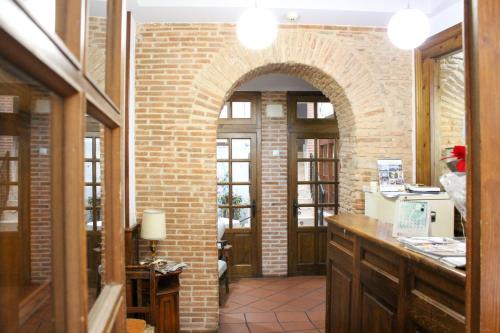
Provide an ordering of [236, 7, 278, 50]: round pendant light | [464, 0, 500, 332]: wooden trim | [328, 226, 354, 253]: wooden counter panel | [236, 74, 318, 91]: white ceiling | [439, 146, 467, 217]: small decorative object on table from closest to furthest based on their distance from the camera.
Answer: [464, 0, 500, 332]: wooden trim
[439, 146, 467, 217]: small decorative object on table
[328, 226, 354, 253]: wooden counter panel
[236, 7, 278, 50]: round pendant light
[236, 74, 318, 91]: white ceiling

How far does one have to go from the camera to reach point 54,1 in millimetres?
565

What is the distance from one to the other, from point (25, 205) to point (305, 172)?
19.1 ft

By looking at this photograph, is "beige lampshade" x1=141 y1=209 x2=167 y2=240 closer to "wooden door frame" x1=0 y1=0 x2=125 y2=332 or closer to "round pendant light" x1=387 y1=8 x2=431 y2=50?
"round pendant light" x1=387 y1=8 x2=431 y2=50

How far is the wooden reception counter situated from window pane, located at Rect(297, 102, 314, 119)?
326 centimetres

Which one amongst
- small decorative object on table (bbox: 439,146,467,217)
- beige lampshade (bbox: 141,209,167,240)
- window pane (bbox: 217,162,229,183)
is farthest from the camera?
window pane (bbox: 217,162,229,183)

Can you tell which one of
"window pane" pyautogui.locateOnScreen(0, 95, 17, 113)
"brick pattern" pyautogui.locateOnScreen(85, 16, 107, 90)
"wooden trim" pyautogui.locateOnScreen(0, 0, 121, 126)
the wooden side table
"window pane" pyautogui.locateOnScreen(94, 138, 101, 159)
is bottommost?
the wooden side table

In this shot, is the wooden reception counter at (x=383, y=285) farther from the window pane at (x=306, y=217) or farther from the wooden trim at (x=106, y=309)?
the window pane at (x=306, y=217)

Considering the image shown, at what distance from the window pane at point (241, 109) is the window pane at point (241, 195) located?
1.16 meters

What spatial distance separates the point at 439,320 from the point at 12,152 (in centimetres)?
188

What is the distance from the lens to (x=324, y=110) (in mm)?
6309

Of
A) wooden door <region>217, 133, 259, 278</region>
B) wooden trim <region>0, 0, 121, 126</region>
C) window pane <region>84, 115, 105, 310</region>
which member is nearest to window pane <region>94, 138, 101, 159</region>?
window pane <region>84, 115, 105, 310</region>

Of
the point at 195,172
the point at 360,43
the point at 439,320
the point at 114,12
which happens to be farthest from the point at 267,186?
the point at 114,12

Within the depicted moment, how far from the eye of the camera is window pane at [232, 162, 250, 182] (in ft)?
19.9

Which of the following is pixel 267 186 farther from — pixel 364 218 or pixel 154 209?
pixel 364 218
